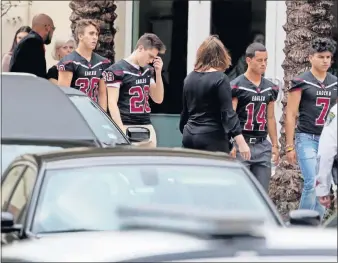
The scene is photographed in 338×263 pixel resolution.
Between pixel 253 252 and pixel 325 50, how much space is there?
5213mm

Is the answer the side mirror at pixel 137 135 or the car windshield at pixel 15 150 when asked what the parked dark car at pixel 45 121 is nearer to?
the car windshield at pixel 15 150

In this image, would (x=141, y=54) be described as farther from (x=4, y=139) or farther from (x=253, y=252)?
(x=253, y=252)

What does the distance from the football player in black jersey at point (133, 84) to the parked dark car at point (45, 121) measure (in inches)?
51.6

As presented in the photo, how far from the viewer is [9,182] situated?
6.20m

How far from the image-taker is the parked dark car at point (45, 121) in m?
7.36

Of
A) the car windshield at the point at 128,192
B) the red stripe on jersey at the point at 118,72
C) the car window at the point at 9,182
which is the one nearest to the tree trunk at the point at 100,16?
the red stripe on jersey at the point at 118,72

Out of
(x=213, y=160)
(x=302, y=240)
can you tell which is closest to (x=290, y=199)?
(x=213, y=160)

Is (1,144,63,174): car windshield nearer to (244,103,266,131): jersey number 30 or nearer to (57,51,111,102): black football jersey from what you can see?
(244,103,266,131): jersey number 30

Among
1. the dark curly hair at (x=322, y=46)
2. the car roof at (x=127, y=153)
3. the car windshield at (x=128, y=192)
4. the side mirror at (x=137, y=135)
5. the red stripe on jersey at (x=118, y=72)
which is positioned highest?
the dark curly hair at (x=322, y=46)

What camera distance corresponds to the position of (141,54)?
32.5ft

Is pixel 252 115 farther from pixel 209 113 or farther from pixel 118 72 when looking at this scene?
pixel 118 72

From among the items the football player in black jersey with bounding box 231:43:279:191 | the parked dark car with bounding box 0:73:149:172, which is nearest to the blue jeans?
the football player in black jersey with bounding box 231:43:279:191

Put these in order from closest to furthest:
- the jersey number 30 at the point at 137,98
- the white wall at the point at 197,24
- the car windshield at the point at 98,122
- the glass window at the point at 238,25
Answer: the car windshield at the point at 98,122 → the jersey number 30 at the point at 137,98 → the glass window at the point at 238,25 → the white wall at the point at 197,24

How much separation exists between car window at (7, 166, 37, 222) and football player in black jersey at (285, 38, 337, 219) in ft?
12.7
